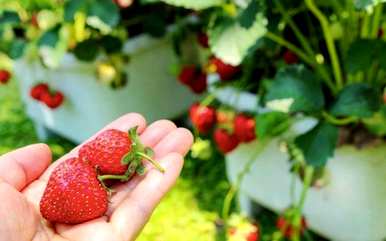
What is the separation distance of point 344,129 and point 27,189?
64cm

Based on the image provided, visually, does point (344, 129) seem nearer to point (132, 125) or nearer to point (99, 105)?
point (132, 125)

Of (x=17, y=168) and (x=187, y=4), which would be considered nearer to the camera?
(x=17, y=168)

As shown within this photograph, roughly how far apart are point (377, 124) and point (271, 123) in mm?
207

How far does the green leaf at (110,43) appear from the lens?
6.49 ft

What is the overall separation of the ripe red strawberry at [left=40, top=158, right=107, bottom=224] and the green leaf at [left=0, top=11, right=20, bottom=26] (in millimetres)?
1032

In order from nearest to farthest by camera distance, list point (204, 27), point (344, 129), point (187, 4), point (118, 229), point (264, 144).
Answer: point (118, 229), point (187, 4), point (344, 129), point (264, 144), point (204, 27)

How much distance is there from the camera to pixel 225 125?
1.59m

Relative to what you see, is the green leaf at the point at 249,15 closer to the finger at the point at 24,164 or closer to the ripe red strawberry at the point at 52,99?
the finger at the point at 24,164

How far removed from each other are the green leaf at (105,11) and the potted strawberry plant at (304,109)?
28cm

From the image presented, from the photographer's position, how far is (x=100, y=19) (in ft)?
5.85

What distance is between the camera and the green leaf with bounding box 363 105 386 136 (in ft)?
4.60

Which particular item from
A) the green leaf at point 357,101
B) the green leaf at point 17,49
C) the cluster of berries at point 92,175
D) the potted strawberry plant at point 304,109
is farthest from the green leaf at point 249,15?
the green leaf at point 17,49

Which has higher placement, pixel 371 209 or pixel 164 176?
pixel 164 176

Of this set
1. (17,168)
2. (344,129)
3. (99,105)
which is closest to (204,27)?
(99,105)
